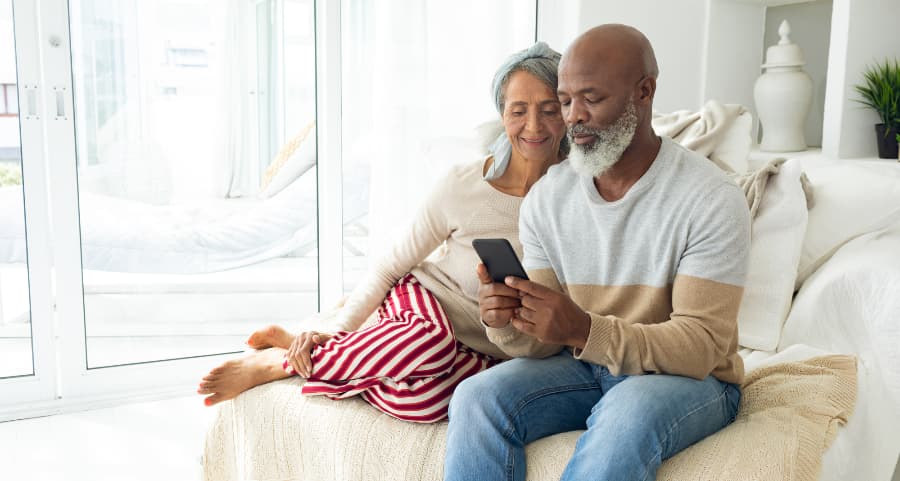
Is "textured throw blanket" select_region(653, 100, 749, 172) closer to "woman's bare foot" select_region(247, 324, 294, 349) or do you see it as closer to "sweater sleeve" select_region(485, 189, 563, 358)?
"sweater sleeve" select_region(485, 189, 563, 358)

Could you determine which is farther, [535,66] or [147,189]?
[147,189]

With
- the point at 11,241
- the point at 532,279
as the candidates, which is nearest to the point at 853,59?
the point at 532,279

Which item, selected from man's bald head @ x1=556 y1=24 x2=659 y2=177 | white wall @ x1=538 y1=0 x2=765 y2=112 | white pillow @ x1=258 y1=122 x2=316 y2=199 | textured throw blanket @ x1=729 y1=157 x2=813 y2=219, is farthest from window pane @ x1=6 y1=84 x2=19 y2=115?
textured throw blanket @ x1=729 y1=157 x2=813 y2=219

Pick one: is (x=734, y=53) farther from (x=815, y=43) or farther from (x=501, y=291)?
(x=501, y=291)

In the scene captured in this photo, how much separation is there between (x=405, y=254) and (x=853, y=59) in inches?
57.4

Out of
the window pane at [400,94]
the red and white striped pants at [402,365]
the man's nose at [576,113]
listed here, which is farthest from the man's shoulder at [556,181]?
the window pane at [400,94]

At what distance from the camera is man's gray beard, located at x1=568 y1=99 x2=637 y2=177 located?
1414 millimetres

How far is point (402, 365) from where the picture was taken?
1.60 meters

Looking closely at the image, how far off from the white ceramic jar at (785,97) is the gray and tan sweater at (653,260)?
1.36 metres

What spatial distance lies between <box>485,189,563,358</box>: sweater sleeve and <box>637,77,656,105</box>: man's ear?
0.29 metres

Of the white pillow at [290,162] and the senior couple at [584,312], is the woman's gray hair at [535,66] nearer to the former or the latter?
the senior couple at [584,312]

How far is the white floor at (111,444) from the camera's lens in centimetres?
225

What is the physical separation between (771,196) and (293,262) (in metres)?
1.83

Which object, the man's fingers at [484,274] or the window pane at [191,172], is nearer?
the man's fingers at [484,274]
